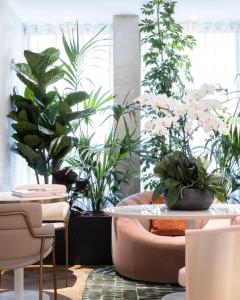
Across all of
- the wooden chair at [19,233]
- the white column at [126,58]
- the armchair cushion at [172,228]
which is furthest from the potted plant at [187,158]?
the white column at [126,58]

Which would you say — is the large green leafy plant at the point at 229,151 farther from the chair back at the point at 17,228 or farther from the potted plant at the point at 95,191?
the chair back at the point at 17,228

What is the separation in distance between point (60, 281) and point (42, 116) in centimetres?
172

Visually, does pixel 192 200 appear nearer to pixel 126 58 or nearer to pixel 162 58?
pixel 162 58

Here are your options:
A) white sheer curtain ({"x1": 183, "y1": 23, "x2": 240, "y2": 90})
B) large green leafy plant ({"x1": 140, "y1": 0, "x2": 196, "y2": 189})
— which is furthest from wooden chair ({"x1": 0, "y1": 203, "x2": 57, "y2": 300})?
white sheer curtain ({"x1": 183, "y1": 23, "x2": 240, "y2": 90})

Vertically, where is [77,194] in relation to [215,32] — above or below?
below

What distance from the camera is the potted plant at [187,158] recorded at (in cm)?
284

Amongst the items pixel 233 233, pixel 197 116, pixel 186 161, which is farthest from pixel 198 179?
pixel 233 233

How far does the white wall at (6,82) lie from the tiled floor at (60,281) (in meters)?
0.88

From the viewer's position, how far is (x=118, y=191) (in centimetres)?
548

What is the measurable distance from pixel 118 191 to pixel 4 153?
4.40 ft

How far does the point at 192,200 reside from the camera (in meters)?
2.94

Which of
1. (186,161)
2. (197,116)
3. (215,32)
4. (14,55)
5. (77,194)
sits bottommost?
(77,194)

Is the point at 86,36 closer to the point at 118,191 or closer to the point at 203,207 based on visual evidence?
the point at 118,191

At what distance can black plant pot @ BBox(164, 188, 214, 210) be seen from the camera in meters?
2.94
